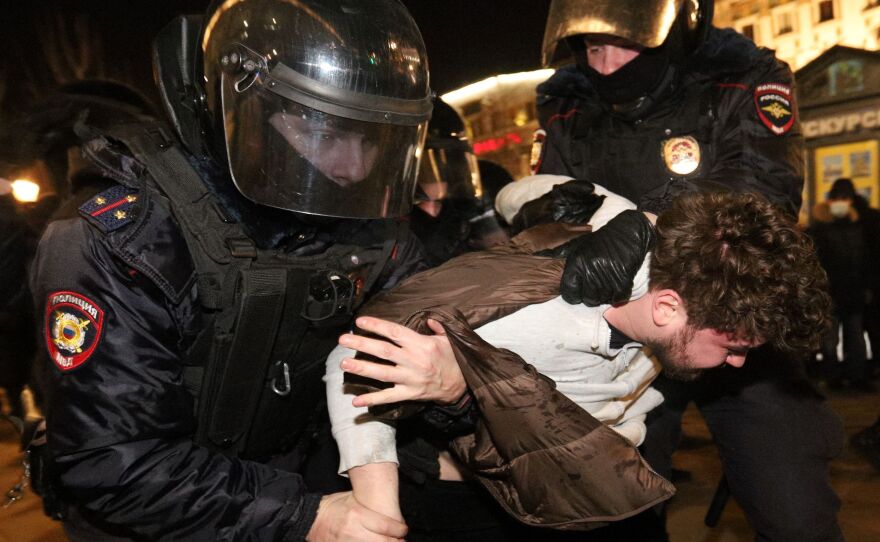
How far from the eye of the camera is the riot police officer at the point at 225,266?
126 centimetres

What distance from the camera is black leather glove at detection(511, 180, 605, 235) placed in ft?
5.79

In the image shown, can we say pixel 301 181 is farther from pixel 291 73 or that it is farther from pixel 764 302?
pixel 764 302

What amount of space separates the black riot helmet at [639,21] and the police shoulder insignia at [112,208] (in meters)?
1.47

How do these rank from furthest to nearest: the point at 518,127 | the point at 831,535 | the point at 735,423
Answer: the point at 518,127
the point at 735,423
the point at 831,535

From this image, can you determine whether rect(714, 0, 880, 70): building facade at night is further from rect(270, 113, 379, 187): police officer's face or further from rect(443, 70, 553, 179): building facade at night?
rect(270, 113, 379, 187): police officer's face

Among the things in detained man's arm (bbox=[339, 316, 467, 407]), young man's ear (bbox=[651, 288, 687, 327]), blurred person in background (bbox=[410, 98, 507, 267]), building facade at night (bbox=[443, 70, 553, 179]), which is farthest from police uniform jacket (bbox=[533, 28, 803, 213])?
building facade at night (bbox=[443, 70, 553, 179])

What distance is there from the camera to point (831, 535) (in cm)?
→ 185

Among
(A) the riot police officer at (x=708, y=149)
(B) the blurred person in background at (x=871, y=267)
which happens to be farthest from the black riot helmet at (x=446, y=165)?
(B) the blurred person in background at (x=871, y=267)

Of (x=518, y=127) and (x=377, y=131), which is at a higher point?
(x=518, y=127)

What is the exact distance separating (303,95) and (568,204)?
0.74 m

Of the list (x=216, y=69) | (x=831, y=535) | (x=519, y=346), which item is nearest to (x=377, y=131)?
(x=216, y=69)

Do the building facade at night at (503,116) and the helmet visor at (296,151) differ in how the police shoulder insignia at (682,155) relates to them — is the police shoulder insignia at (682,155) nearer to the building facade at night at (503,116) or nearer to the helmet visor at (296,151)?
the helmet visor at (296,151)

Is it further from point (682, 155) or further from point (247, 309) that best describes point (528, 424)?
point (682, 155)

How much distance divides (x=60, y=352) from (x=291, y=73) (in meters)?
0.70
